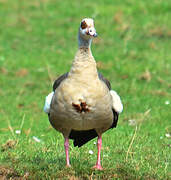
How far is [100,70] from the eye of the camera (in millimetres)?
13328

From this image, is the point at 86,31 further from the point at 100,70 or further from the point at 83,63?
the point at 100,70

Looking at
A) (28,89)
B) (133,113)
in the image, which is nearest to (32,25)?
(28,89)

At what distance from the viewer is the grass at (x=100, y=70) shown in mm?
6441

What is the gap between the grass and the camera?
6.44 meters

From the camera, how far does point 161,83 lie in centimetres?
1235

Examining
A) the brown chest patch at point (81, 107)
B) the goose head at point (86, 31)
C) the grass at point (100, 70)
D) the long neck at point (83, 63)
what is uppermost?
the goose head at point (86, 31)

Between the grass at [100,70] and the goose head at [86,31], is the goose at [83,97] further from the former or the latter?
the grass at [100,70]

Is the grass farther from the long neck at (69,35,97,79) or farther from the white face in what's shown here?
the white face

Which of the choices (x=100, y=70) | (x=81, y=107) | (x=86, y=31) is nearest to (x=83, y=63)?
(x=86, y=31)

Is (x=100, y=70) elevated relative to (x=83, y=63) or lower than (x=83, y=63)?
lower

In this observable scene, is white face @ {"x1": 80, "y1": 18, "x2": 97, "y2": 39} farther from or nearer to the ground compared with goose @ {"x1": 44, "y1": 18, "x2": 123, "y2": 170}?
farther from the ground

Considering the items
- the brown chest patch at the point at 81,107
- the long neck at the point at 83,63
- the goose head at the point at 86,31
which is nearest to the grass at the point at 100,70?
the brown chest patch at the point at 81,107

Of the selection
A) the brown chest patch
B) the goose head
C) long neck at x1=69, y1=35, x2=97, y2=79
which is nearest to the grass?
the brown chest patch

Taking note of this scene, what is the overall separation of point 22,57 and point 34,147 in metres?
7.05
